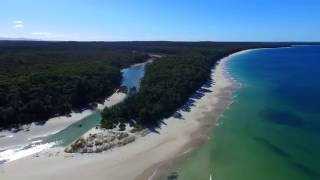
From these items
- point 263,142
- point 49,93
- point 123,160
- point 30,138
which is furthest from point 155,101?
point 30,138

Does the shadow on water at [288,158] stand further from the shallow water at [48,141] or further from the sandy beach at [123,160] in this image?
the shallow water at [48,141]

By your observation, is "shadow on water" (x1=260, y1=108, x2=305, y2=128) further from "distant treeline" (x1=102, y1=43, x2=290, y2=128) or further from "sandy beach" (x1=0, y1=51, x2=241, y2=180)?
"distant treeline" (x1=102, y1=43, x2=290, y2=128)

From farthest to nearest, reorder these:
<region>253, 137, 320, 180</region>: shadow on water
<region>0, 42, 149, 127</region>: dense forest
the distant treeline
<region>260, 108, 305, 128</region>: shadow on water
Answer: <region>260, 108, 305, 128</region>: shadow on water, <region>0, 42, 149, 127</region>: dense forest, the distant treeline, <region>253, 137, 320, 180</region>: shadow on water

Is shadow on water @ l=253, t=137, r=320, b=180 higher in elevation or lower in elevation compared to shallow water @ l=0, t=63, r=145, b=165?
higher

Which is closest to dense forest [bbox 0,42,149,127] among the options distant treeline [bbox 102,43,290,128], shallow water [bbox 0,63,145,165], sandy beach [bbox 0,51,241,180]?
shallow water [bbox 0,63,145,165]

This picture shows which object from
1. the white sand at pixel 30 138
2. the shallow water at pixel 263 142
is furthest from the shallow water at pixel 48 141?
the shallow water at pixel 263 142

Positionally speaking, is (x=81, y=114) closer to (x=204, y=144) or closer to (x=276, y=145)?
(x=204, y=144)

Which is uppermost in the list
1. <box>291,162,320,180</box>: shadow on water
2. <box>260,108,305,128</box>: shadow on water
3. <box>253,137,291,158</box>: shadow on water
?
<box>291,162,320,180</box>: shadow on water
